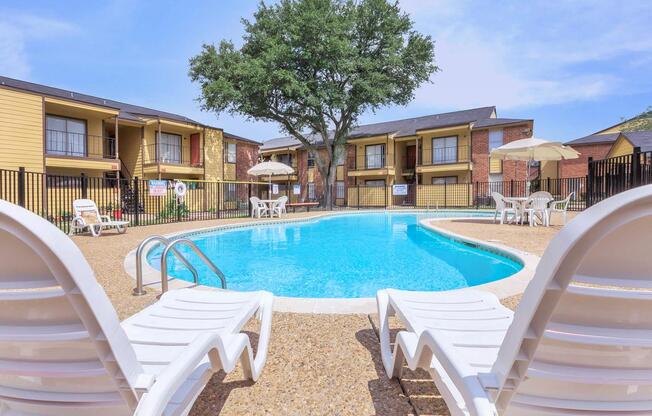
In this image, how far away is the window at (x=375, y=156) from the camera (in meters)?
29.5

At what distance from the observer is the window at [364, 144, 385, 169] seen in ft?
96.9

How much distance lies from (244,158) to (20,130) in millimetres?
14350

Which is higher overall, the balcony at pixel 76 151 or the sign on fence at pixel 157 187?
the balcony at pixel 76 151

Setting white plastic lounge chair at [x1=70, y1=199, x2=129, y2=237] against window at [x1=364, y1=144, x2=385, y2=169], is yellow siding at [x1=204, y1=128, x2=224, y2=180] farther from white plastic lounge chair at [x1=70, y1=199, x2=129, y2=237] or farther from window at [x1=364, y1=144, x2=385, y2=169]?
white plastic lounge chair at [x1=70, y1=199, x2=129, y2=237]

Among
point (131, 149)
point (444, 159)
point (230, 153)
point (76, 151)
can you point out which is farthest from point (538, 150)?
point (131, 149)

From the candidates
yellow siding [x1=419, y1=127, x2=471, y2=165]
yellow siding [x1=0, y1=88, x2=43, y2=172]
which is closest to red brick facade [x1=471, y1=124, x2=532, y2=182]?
yellow siding [x1=419, y1=127, x2=471, y2=165]

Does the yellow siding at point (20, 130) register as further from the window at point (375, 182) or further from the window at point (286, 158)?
the window at point (375, 182)

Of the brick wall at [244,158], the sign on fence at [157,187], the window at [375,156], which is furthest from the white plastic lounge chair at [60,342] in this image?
the window at [375,156]

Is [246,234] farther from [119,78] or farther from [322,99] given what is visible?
[119,78]

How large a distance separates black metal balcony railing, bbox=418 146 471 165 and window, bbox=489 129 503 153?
1665 mm

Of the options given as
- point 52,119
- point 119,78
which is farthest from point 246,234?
point 119,78

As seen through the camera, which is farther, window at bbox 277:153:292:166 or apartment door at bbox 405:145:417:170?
window at bbox 277:153:292:166

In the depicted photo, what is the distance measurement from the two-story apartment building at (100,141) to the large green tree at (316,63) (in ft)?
10.4

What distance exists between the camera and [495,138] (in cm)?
2545
